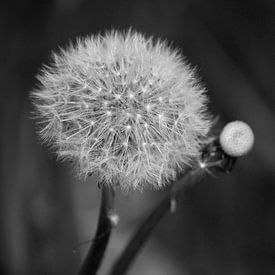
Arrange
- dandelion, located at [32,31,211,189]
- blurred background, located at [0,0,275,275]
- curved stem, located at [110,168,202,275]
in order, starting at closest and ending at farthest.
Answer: dandelion, located at [32,31,211,189] → curved stem, located at [110,168,202,275] → blurred background, located at [0,0,275,275]

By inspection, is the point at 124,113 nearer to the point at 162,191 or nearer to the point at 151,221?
the point at 151,221

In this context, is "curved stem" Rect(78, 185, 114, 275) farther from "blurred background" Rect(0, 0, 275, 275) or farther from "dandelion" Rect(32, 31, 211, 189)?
"blurred background" Rect(0, 0, 275, 275)

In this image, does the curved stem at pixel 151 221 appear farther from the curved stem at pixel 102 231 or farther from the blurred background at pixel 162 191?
the blurred background at pixel 162 191

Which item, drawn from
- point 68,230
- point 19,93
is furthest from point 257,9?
point 68,230

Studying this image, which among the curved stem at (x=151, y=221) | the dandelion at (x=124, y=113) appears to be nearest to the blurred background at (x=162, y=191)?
the curved stem at (x=151, y=221)

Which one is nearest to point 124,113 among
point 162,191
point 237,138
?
point 237,138

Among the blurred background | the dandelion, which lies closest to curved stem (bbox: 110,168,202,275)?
the dandelion

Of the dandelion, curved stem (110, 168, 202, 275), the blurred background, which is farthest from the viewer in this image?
the blurred background
